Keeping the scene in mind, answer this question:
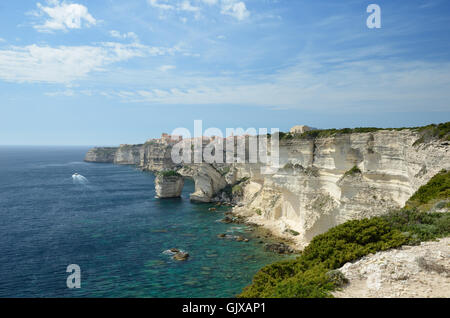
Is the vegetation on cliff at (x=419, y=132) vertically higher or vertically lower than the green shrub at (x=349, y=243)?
higher

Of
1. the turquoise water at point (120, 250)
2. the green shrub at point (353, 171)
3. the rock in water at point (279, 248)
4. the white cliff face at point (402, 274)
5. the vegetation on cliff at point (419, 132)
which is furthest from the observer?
the rock in water at point (279, 248)

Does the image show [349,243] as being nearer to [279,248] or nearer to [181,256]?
[279,248]

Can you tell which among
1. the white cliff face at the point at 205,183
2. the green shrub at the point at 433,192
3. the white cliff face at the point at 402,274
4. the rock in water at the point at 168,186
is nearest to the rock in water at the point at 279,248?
the green shrub at the point at 433,192

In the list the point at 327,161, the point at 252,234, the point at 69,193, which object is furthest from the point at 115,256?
the point at 69,193

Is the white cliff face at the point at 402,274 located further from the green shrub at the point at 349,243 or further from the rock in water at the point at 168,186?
the rock in water at the point at 168,186

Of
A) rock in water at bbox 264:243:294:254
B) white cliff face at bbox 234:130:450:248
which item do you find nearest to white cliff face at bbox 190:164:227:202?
white cliff face at bbox 234:130:450:248

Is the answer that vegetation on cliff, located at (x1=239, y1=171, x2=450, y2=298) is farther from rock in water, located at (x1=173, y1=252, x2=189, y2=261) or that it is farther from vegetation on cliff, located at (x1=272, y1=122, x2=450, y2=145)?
rock in water, located at (x1=173, y1=252, x2=189, y2=261)
